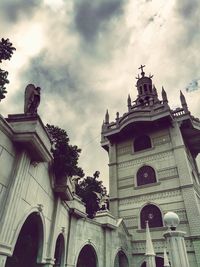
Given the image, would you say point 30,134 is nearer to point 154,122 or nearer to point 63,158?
point 63,158

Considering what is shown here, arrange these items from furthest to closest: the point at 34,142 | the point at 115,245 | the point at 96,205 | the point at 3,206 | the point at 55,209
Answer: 1. the point at 96,205
2. the point at 115,245
3. the point at 55,209
4. the point at 34,142
5. the point at 3,206

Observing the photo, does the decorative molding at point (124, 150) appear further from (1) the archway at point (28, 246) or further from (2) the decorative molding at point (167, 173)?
(1) the archway at point (28, 246)

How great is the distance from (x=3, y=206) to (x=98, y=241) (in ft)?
27.9

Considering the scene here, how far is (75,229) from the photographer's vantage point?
1061 centimetres

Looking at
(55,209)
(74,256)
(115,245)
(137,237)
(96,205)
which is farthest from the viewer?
(96,205)

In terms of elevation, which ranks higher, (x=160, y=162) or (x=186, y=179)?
(x=160, y=162)

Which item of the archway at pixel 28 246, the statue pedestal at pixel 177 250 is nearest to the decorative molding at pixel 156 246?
the archway at pixel 28 246

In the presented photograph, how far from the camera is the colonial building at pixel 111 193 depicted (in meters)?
6.16

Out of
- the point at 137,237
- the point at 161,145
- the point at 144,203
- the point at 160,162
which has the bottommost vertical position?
the point at 137,237

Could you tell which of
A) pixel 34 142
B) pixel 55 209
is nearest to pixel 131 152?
pixel 55 209

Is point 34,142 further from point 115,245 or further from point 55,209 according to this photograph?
point 115,245

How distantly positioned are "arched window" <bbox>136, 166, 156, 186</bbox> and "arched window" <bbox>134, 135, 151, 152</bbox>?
2102 mm

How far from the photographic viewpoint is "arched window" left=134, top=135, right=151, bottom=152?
1994 centimetres

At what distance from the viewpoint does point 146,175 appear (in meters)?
18.3
